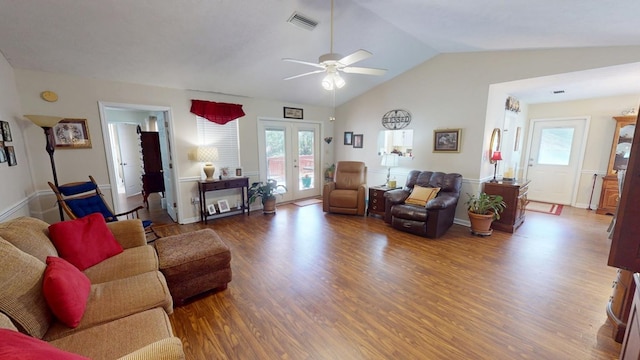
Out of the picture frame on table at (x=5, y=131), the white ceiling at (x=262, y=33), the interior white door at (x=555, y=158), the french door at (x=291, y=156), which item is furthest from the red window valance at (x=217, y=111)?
the interior white door at (x=555, y=158)

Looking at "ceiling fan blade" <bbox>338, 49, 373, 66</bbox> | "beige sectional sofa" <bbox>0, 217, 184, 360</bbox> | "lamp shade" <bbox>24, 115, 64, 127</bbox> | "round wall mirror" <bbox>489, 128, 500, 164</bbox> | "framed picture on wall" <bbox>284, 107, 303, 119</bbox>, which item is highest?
"ceiling fan blade" <bbox>338, 49, 373, 66</bbox>

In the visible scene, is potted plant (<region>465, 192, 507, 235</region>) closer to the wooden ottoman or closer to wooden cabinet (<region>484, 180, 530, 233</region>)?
wooden cabinet (<region>484, 180, 530, 233</region>)

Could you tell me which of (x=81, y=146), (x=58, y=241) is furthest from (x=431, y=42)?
(x=81, y=146)

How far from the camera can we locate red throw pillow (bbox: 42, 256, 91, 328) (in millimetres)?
1312

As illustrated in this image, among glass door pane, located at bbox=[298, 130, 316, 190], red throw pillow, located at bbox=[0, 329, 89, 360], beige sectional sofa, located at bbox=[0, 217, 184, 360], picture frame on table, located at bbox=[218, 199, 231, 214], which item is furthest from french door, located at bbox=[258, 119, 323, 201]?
red throw pillow, located at bbox=[0, 329, 89, 360]

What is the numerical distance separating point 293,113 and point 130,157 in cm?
482

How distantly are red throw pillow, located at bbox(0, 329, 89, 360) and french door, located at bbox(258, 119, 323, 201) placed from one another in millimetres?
4513

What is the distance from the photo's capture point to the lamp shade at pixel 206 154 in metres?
4.24

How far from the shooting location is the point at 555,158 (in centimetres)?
550

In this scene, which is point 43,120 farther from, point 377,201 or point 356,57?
point 377,201

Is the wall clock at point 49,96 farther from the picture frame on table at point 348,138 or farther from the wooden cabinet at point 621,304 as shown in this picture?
the wooden cabinet at point 621,304

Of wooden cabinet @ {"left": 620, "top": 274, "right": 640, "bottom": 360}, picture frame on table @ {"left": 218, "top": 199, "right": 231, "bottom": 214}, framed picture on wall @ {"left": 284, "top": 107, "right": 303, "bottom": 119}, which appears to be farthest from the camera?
framed picture on wall @ {"left": 284, "top": 107, "right": 303, "bottom": 119}

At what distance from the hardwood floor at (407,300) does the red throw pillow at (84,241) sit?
82 cm

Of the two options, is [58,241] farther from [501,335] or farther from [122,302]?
[501,335]
